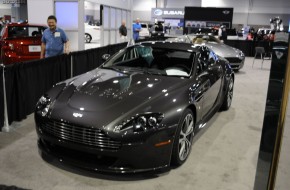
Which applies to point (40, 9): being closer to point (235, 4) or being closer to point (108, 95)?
point (108, 95)

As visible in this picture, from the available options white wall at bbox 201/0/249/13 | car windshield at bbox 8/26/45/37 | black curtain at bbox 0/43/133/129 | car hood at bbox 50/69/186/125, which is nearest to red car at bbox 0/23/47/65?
car windshield at bbox 8/26/45/37

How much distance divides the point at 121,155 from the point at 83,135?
0.41 metres

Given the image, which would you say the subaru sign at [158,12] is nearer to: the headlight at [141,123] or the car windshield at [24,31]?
the car windshield at [24,31]

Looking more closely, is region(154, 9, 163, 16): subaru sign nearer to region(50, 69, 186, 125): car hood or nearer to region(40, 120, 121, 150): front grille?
region(50, 69, 186, 125): car hood

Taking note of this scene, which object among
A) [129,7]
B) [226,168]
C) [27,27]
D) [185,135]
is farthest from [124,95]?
[129,7]

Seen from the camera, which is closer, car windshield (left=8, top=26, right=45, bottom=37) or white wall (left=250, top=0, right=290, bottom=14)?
car windshield (left=8, top=26, right=45, bottom=37)

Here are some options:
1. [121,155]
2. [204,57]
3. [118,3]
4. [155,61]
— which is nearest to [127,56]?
[155,61]

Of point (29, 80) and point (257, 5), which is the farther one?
point (257, 5)

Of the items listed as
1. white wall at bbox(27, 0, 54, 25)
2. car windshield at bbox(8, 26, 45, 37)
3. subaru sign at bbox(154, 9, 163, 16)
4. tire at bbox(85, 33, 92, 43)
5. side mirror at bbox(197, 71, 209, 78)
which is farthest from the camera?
subaru sign at bbox(154, 9, 163, 16)

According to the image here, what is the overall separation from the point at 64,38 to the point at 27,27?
10.7ft

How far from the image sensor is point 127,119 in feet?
10.4

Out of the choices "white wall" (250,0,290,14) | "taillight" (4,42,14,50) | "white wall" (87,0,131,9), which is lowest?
"taillight" (4,42,14,50)

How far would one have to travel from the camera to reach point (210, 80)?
4.60m

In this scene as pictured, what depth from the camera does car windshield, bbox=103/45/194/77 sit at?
4.39 meters
